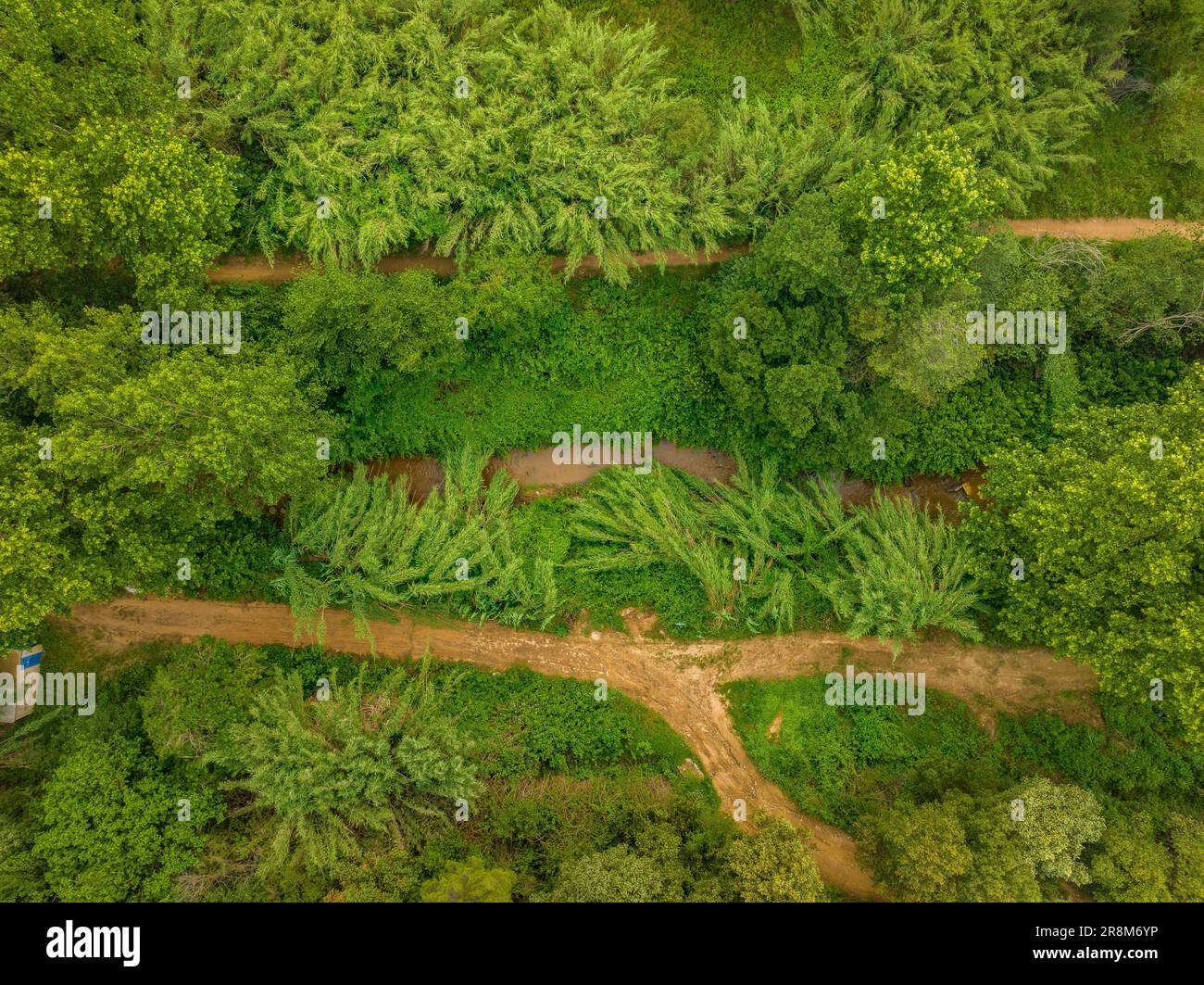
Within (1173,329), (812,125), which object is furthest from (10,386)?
(1173,329)

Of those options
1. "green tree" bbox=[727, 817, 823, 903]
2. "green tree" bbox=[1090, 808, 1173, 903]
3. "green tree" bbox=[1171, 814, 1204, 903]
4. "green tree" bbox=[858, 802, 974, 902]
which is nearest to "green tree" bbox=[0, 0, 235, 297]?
"green tree" bbox=[727, 817, 823, 903]

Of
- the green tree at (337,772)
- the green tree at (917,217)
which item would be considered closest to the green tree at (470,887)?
the green tree at (337,772)

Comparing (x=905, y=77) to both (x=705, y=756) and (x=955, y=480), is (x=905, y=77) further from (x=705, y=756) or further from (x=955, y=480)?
(x=705, y=756)

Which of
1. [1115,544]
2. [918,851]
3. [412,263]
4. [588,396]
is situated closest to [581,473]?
[588,396]

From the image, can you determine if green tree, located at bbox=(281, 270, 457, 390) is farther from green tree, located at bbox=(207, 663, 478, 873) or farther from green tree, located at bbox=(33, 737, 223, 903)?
green tree, located at bbox=(33, 737, 223, 903)

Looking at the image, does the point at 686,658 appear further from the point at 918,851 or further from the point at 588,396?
the point at 588,396

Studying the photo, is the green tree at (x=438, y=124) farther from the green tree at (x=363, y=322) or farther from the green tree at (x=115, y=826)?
the green tree at (x=115, y=826)
